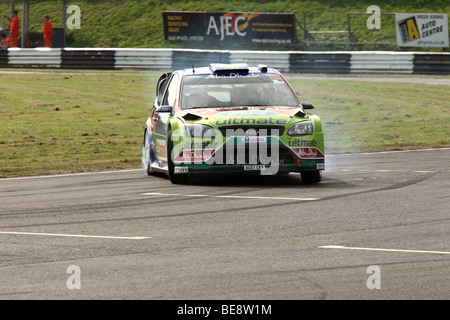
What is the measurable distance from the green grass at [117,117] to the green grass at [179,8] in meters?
15.3

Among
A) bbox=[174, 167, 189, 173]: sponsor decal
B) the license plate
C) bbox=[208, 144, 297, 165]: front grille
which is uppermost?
bbox=[208, 144, 297, 165]: front grille

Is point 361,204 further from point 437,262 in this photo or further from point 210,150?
point 437,262

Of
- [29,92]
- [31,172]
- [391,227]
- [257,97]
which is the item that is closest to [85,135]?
[31,172]

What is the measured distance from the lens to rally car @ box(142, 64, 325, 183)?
36.2 feet

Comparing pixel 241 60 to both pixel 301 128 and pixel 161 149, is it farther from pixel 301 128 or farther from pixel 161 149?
pixel 301 128

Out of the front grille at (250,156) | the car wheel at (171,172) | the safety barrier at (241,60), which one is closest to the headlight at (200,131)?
the front grille at (250,156)

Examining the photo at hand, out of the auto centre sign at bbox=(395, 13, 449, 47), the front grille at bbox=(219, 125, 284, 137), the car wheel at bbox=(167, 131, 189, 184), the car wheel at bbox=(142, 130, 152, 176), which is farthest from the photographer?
the auto centre sign at bbox=(395, 13, 449, 47)

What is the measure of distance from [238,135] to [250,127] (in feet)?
0.61

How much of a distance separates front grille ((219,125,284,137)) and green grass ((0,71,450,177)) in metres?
3.45

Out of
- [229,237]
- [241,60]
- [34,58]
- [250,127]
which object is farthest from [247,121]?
[34,58]

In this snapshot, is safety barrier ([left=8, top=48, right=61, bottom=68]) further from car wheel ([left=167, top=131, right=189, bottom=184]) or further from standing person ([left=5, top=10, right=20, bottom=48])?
car wheel ([left=167, top=131, right=189, bottom=184])

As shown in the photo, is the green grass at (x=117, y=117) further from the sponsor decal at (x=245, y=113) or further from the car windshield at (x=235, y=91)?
the sponsor decal at (x=245, y=113)

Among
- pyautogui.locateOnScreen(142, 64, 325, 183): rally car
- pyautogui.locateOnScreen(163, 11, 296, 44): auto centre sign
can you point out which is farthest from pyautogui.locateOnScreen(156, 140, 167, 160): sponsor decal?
pyautogui.locateOnScreen(163, 11, 296, 44): auto centre sign

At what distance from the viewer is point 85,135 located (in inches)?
709
